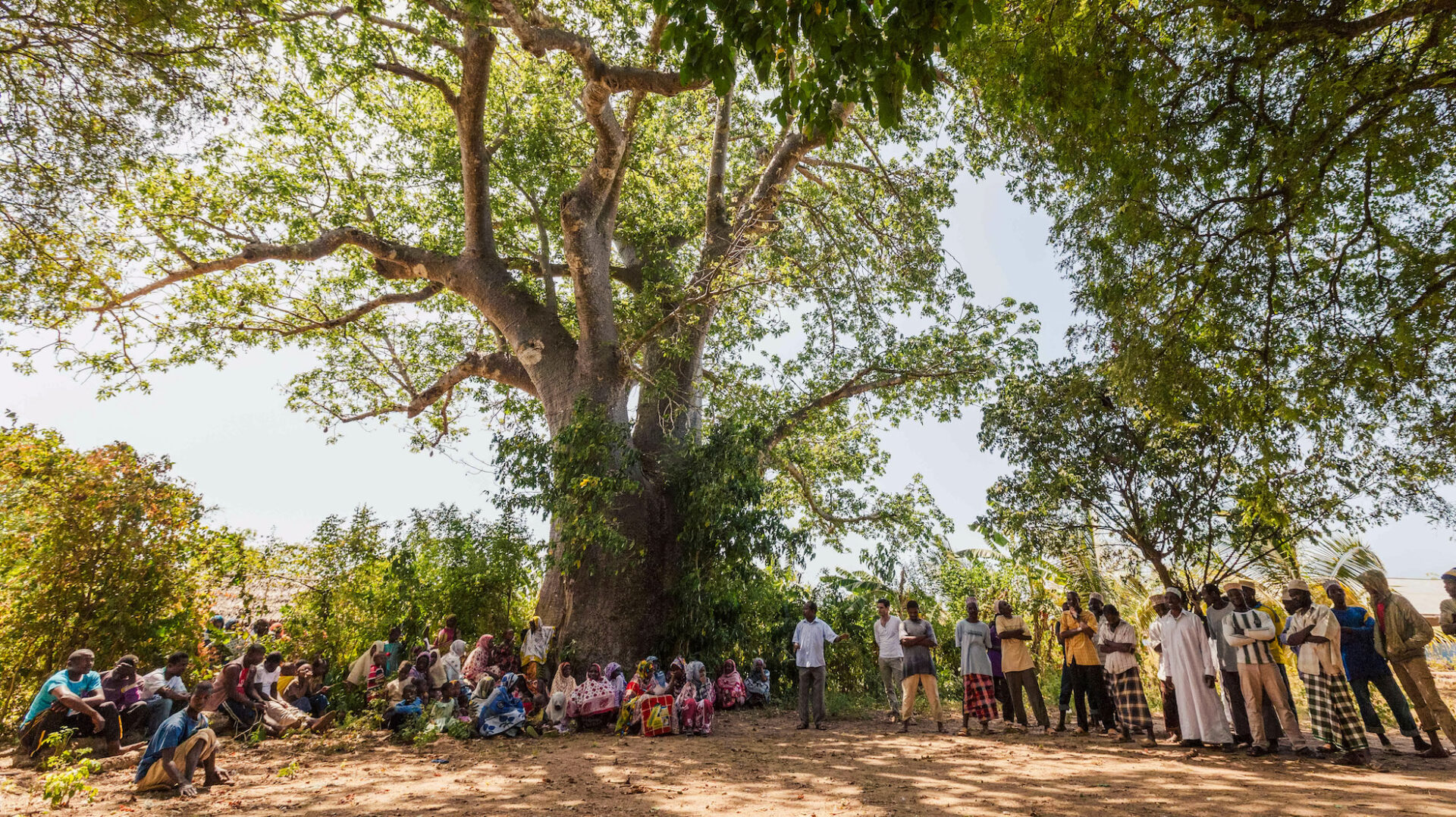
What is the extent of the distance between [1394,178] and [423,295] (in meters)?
13.2

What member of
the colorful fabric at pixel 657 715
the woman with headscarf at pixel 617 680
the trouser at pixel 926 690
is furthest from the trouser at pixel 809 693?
the woman with headscarf at pixel 617 680

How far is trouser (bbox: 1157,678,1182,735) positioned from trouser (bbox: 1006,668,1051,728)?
1181mm

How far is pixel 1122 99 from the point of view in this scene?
518cm

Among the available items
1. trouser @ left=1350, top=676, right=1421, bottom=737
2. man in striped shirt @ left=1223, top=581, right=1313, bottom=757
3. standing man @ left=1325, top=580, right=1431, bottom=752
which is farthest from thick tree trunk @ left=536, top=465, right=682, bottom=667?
trouser @ left=1350, top=676, right=1421, bottom=737

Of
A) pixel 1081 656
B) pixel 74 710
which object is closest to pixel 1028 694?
pixel 1081 656

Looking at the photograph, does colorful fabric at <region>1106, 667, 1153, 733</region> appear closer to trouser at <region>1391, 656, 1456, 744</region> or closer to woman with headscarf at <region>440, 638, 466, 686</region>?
trouser at <region>1391, 656, 1456, 744</region>

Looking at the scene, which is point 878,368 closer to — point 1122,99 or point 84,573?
point 1122,99

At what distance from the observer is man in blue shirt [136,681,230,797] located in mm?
5172

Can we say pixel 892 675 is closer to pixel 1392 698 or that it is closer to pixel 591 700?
pixel 591 700

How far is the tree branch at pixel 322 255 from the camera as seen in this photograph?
31.8 ft

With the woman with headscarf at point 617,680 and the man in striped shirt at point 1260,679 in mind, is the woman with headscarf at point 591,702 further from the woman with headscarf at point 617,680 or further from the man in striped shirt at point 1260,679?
the man in striped shirt at point 1260,679

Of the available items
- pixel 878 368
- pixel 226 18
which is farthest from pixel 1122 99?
pixel 226 18

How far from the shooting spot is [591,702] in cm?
848

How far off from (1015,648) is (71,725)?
9.44 metres
